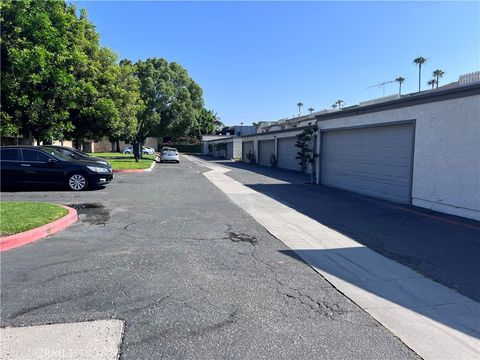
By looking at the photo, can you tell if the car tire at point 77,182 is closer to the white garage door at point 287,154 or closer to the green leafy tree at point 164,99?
the white garage door at point 287,154

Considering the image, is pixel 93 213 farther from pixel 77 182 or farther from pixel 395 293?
pixel 395 293

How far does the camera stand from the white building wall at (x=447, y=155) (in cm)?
860

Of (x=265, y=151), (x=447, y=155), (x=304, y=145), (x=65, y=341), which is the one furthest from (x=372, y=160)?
(x=265, y=151)

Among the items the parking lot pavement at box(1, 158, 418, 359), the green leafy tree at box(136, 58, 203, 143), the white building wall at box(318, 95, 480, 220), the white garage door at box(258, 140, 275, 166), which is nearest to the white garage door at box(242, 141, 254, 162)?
the white garage door at box(258, 140, 275, 166)

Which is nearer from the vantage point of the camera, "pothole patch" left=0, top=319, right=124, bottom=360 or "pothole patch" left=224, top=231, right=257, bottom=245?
"pothole patch" left=0, top=319, right=124, bottom=360

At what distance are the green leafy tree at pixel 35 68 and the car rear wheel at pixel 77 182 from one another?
521cm

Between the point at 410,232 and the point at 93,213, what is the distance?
23.3 feet

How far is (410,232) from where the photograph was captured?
24.2 ft

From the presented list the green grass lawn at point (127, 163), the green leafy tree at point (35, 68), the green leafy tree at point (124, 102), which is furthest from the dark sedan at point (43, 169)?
the green grass lawn at point (127, 163)

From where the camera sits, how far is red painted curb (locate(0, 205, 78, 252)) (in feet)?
18.7

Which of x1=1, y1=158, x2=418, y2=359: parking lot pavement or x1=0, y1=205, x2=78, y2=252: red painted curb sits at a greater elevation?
x1=0, y1=205, x2=78, y2=252: red painted curb

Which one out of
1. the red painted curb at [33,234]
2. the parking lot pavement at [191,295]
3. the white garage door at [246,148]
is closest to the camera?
the parking lot pavement at [191,295]

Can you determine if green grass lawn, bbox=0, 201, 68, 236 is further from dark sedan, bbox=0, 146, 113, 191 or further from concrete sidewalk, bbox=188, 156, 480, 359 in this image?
concrete sidewalk, bbox=188, 156, 480, 359

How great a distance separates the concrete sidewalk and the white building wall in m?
1.47
